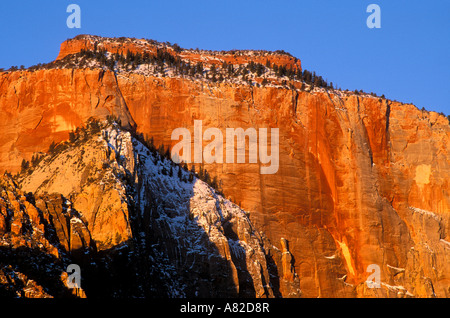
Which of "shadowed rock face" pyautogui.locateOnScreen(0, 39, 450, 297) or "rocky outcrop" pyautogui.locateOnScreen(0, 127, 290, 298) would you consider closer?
"rocky outcrop" pyautogui.locateOnScreen(0, 127, 290, 298)

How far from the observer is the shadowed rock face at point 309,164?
10162 cm

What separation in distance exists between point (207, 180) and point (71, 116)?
1213 cm

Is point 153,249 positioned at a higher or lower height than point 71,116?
lower

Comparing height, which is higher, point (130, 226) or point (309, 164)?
point (309, 164)

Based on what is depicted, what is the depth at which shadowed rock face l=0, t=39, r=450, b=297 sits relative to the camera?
333 ft

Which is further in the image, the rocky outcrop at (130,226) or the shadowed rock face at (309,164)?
the shadowed rock face at (309,164)

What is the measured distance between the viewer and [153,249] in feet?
300

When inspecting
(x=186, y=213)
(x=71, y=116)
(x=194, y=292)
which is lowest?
(x=194, y=292)

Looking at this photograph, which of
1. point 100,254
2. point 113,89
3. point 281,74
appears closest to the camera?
point 100,254

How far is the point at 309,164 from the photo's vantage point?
106 meters

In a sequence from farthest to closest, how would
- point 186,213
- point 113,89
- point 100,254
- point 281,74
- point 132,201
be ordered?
point 281,74
point 113,89
point 186,213
point 132,201
point 100,254

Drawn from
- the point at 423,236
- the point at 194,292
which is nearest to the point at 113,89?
the point at 194,292

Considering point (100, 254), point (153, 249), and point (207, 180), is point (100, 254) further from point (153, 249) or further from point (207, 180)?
point (207, 180)

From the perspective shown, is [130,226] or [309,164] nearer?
[130,226]
